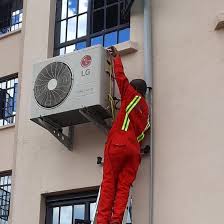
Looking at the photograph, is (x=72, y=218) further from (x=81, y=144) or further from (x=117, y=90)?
(x=117, y=90)

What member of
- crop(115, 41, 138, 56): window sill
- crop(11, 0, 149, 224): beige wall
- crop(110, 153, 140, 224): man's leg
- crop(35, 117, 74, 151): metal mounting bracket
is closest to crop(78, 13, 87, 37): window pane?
crop(11, 0, 149, 224): beige wall

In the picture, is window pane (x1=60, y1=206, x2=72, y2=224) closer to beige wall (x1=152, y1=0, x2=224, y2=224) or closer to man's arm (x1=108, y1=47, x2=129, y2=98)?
beige wall (x1=152, y1=0, x2=224, y2=224)

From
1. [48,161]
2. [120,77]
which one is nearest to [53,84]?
[120,77]

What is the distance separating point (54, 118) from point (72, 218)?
132 centimetres

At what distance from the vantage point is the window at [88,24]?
30.8 ft

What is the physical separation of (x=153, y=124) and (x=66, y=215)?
174 centimetres

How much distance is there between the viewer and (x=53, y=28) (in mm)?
10008

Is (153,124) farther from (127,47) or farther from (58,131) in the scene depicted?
(58,131)

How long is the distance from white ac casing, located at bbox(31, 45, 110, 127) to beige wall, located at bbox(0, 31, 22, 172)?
97.7 inches

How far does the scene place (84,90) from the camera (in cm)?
818

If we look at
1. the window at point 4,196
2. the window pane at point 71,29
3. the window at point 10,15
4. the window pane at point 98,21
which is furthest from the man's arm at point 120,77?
the window at point 10,15

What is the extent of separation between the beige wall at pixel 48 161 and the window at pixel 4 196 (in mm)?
1949

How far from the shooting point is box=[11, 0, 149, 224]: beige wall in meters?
8.52

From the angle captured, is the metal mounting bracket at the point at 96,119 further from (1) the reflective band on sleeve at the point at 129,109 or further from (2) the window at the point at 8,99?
(2) the window at the point at 8,99
